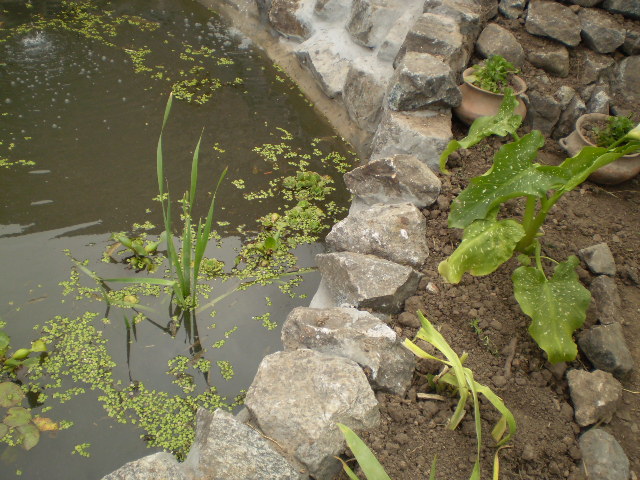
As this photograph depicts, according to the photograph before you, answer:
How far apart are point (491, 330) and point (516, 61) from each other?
77.8 inches

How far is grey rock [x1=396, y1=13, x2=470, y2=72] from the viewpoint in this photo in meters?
3.41

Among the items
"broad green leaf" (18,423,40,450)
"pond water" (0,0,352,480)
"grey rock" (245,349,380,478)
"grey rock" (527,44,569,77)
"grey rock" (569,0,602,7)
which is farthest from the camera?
"grey rock" (569,0,602,7)

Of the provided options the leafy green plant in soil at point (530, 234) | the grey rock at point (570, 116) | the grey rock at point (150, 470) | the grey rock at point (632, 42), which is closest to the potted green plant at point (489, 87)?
the grey rock at point (570, 116)

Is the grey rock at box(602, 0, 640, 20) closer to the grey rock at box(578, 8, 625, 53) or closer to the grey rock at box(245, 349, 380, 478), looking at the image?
the grey rock at box(578, 8, 625, 53)

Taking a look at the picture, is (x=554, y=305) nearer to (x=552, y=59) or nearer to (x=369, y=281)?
(x=369, y=281)

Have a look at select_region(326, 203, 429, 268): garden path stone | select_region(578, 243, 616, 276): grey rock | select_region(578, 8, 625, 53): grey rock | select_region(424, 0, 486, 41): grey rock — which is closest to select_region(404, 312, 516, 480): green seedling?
select_region(326, 203, 429, 268): garden path stone

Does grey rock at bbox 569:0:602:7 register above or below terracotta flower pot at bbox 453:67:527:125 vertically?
above

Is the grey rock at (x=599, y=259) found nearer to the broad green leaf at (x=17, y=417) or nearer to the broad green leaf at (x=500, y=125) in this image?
the broad green leaf at (x=500, y=125)

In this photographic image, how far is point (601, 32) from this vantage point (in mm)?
3453

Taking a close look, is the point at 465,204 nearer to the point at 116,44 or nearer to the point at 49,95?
the point at 49,95

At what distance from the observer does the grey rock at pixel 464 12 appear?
359 centimetres

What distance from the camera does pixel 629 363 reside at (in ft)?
6.70

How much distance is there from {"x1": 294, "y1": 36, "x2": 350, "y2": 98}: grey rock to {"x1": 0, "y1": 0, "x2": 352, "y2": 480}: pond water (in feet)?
0.72

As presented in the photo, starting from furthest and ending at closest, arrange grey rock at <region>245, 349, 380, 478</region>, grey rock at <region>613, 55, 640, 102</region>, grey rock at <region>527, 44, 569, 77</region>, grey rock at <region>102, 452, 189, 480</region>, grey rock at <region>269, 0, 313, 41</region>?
1. grey rock at <region>269, 0, 313, 41</region>
2. grey rock at <region>527, 44, 569, 77</region>
3. grey rock at <region>613, 55, 640, 102</region>
4. grey rock at <region>245, 349, 380, 478</region>
5. grey rock at <region>102, 452, 189, 480</region>
